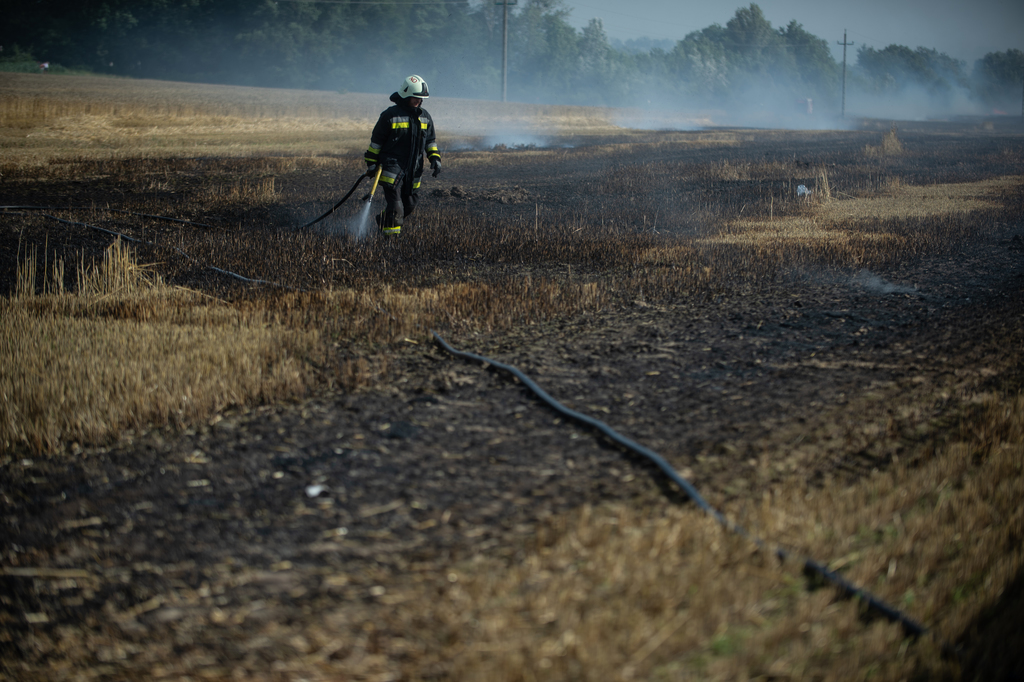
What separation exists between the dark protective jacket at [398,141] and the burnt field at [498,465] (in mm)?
1248

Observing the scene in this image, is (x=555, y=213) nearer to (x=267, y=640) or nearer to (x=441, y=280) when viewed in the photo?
(x=441, y=280)

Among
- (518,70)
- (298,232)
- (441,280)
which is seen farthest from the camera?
(518,70)

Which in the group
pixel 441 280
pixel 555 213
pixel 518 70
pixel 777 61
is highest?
pixel 777 61

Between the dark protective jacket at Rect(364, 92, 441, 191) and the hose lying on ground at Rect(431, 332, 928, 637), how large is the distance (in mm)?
5530

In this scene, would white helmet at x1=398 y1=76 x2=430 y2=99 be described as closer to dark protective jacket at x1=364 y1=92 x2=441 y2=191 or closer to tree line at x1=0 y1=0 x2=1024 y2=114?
dark protective jacket at x1=364 y1=92 x2=441 y2=191

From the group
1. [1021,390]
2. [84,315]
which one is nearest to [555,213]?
[84,315]

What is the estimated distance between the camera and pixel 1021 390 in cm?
487

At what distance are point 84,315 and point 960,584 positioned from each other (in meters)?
6.77

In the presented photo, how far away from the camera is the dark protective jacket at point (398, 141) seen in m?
9.84

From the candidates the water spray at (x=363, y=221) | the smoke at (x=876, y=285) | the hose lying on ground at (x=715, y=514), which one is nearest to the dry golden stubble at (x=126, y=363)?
the hose lying on ground at (x=715, y=514)

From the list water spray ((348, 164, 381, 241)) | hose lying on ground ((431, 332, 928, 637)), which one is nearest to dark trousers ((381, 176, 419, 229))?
water spray ((348, 164, 381, 241))

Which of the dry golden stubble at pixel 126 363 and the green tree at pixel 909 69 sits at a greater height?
the green tree at pixel 909 69

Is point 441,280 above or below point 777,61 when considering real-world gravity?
below

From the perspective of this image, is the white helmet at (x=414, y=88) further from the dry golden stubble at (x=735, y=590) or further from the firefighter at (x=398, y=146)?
the dry golden stubble at (x=735, y=590)
